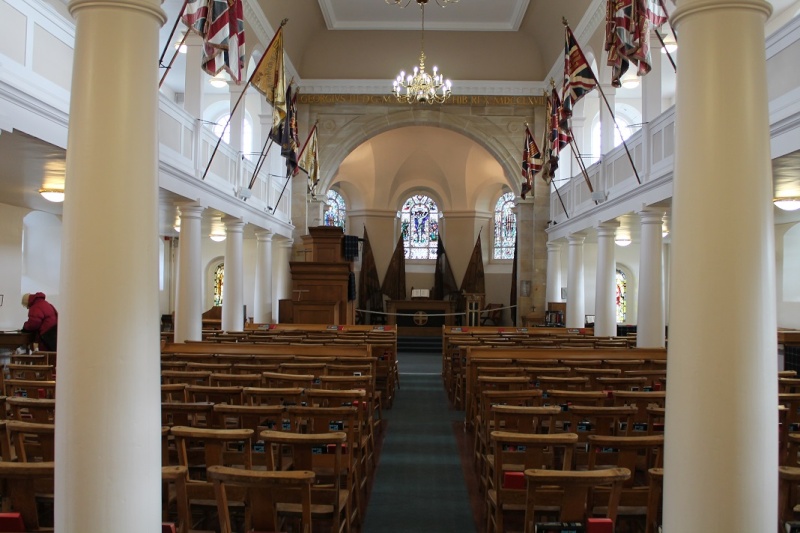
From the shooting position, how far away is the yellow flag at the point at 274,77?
Answer: 12578 millimetres

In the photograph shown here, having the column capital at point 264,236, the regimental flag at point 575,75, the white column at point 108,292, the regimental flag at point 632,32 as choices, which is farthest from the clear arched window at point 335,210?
the white column at point 108,292

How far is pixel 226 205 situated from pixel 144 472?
39.3 ft

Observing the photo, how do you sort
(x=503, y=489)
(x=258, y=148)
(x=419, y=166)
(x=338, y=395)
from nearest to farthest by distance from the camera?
1. (x=503, y=489)
2. (x=338, y=395)
3. (x=258, y=148)
4. (x=419, y=166)

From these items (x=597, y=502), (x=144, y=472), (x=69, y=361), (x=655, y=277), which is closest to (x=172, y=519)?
(x=144, y=472)

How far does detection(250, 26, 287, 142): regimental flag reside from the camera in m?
12.6

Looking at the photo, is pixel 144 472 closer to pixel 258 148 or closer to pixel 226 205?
pixel 226 205

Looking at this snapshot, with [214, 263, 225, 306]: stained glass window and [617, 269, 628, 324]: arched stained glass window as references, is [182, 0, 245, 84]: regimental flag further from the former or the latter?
[617, 269, 628, 324]: arched stained glass window

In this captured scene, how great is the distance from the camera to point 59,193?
10.9m

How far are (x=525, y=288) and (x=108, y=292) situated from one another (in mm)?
19942

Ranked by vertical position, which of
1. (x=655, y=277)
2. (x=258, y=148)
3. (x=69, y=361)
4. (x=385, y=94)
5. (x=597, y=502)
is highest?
(x=385, y=94)

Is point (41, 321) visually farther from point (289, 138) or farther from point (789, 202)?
point (789, 202)

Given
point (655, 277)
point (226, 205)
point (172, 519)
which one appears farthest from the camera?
point (226, 205)

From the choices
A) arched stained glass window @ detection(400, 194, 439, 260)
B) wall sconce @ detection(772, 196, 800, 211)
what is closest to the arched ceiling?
arched stained glass window @ detection(400, 194, 439, 260)

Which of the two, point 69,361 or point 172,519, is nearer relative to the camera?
point 69,361
